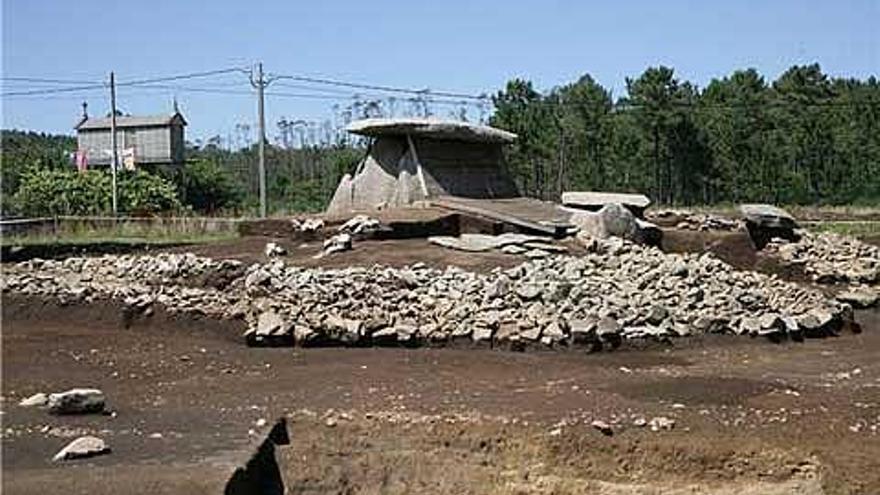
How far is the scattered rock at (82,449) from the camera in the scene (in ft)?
27.7

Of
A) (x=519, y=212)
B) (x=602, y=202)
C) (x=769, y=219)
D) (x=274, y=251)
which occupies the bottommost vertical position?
(x=274, y=251)

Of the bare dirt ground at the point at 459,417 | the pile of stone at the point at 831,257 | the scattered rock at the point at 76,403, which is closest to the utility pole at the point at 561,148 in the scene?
the pile of stone at the point at 831,257

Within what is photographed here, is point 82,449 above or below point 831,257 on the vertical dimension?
below

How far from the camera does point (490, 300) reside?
1588cm

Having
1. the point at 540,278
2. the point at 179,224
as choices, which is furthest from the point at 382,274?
the point at 179,224

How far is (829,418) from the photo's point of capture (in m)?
10.6

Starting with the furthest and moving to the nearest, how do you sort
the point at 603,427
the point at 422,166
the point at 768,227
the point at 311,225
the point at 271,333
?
the point at 768,227 < the point at 422,166 < the point at 311,225 < the point at 271,333 < the point at 603,427

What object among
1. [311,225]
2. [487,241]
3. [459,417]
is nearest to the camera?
[459,417]

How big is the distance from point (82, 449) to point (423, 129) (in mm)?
16227

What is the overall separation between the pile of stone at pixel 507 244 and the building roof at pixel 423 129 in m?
4.11

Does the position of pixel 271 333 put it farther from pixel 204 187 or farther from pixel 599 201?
pixel 204 187

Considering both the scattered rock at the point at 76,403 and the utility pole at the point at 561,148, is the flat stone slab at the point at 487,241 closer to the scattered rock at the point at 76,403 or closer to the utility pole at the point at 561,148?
the scattered rock at the point at 76,403

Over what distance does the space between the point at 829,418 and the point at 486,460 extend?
10.5 ft

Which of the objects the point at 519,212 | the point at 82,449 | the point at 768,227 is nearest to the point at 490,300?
the point at 519,212
